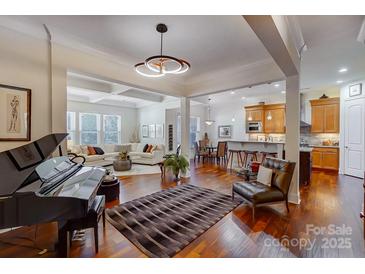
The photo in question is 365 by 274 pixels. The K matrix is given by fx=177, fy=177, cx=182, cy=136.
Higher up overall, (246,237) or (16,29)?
(16,29)

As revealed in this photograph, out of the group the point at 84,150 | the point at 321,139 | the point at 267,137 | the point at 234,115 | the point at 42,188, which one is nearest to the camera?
the point at 42,188

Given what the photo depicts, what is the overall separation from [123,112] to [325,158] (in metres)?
8.88

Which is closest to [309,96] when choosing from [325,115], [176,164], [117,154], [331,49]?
[325,115]

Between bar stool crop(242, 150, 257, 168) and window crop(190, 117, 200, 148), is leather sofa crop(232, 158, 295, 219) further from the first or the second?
Answer: window crop(190, 117, 200, 148)

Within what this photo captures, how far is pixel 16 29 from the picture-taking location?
8.11 feet

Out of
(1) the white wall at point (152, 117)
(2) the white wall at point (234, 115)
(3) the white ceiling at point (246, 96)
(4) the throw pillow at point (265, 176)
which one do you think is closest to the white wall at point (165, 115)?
(1) the white wall at point (152, 117)

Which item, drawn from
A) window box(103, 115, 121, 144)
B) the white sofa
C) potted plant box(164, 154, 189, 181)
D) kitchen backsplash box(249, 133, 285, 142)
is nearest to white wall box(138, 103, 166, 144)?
the white sofa

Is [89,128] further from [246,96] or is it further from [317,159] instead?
[317,159]

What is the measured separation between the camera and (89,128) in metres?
8.10

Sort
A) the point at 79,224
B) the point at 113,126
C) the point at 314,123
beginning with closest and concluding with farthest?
the point at 79,224 < the point at 314,123 < the point at 113,126

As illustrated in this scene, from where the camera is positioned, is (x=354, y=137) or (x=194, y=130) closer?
(x=354, y=137)
